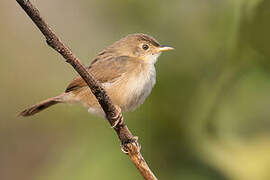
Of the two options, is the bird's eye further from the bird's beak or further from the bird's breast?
the bird's breast

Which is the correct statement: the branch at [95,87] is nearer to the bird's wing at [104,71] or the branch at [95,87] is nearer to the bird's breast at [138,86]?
the bird's breast at [138,86]

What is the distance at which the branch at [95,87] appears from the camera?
1.72m

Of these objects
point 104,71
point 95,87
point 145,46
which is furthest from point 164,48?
point 95,87

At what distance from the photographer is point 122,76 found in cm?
357

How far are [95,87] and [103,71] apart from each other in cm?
144

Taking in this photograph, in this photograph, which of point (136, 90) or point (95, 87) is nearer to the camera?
point (95, 87)

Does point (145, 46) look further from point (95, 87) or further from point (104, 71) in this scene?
point (95, 87)

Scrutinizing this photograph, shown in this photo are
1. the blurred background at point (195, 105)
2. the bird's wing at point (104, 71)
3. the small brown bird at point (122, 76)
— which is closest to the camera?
the blurred background at point (195, 105)

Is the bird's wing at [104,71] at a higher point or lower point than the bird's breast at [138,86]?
higher

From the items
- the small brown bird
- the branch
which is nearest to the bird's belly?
the small brown bird

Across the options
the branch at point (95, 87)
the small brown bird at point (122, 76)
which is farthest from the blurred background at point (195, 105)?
the branch at point (95, 87)

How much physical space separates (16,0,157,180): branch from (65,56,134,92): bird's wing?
3.65 ft

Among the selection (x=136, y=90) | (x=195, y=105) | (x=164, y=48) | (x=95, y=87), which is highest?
(x=95, y=87)

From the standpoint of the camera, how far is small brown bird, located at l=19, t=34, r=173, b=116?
337cm
